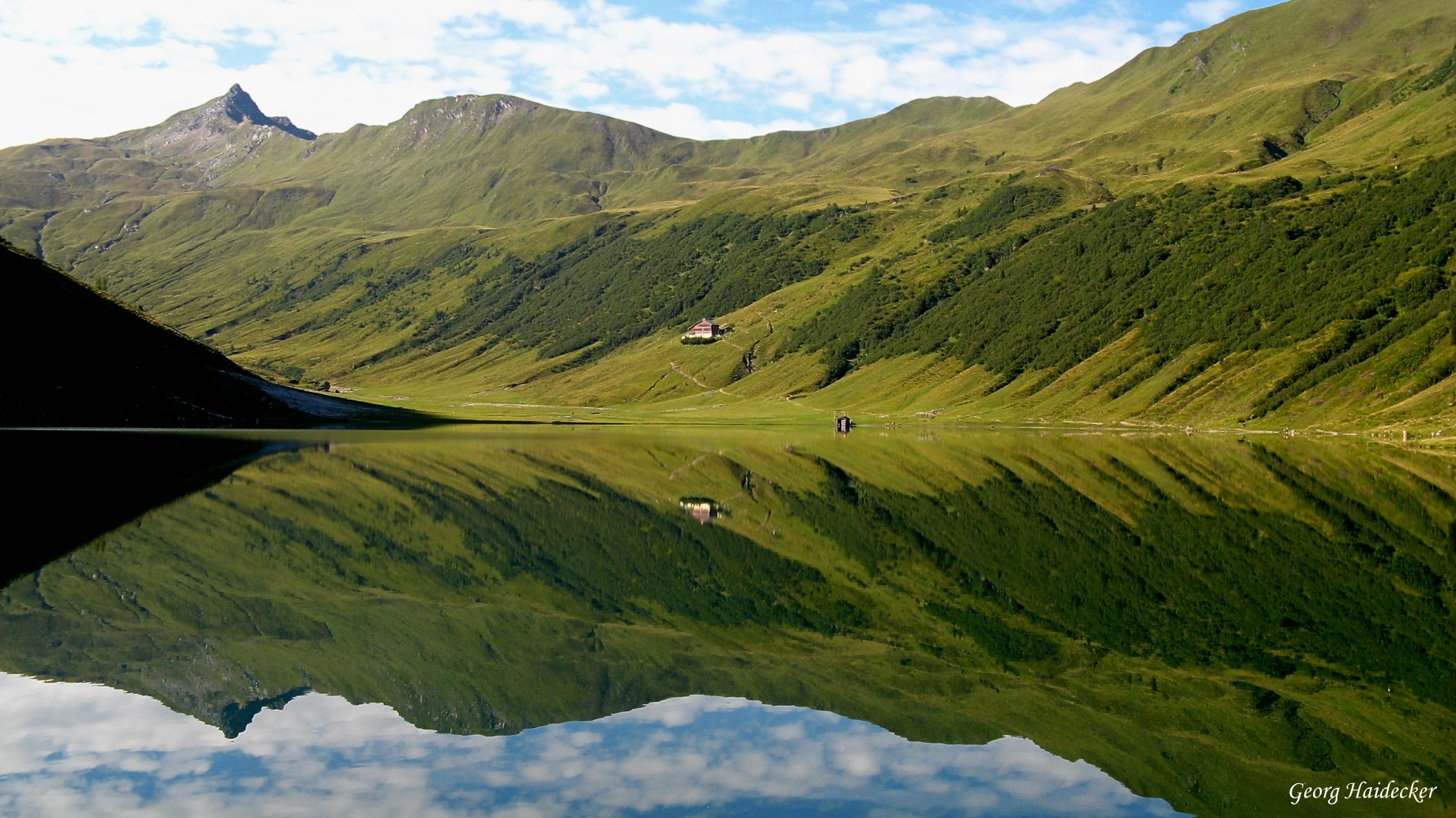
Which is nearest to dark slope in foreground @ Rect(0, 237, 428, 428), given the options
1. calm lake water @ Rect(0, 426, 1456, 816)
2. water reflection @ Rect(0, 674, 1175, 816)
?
calm lake water @ Rect(0, 426, 1456, 816)

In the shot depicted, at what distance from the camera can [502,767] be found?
74.0 ft

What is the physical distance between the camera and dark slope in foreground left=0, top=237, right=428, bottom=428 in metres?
127

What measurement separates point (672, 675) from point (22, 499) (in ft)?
142

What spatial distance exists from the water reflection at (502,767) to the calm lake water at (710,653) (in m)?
0.10

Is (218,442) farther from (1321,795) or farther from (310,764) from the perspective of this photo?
(1321,795)

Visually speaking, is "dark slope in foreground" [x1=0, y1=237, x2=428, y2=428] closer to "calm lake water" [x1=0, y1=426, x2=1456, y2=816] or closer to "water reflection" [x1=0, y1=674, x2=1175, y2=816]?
"calm lake water" [x1=0, y1=426, x2=1456, y2=816]

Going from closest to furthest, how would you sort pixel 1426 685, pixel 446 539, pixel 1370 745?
1. pixel 1370 745
2. pixel 1426 685
3. pixel 446 539

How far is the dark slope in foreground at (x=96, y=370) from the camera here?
416 feet

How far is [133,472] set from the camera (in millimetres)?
74000

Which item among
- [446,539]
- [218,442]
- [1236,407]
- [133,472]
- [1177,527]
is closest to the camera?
[446,539]

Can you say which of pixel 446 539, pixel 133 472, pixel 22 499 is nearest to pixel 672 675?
pixel 446 539
